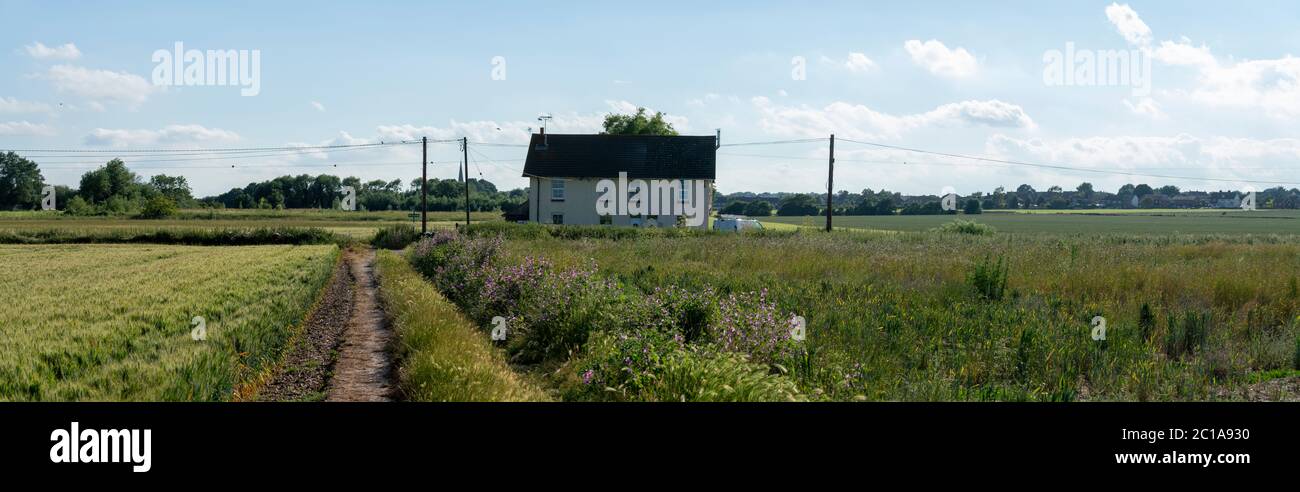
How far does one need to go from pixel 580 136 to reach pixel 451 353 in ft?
157

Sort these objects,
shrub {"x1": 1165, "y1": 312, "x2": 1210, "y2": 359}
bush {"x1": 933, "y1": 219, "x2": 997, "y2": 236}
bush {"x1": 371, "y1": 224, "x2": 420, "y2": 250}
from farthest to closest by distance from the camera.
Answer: bush {"x1": 933, "y1": 219, "x2": 997, "y2": 236} < bush {"x1": 371, "y1": 224, "x2": 420, "y2": 250} < shrub {"x1": 1165, "y1": 312, "x2": 1210, "y2": 359}

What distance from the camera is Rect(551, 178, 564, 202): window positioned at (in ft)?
176

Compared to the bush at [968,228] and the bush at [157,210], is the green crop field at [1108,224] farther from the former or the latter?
the bush at [157,210]

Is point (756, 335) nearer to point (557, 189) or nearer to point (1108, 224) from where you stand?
point (557, 189)

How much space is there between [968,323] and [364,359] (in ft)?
28.6

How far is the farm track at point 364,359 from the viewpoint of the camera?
9328 mm

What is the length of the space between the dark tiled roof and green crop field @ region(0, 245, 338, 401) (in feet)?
101

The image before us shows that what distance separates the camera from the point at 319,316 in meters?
16.8

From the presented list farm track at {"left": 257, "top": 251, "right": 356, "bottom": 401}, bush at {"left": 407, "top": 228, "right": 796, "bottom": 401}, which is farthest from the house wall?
bush at {"left": 407, "top": 228, "right": 796, "bottom": 401}

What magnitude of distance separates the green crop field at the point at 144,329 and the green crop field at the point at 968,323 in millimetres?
3548

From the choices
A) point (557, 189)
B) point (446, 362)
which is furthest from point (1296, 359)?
point (557, 189)

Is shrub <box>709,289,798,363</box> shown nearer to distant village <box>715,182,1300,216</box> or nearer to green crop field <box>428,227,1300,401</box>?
green crop field <box>428,227,1300,401</box>
